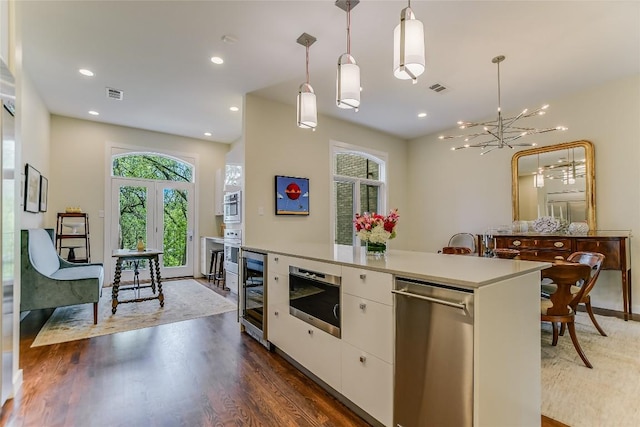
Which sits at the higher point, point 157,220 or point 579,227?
point 157,220

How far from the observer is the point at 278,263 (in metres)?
2.63

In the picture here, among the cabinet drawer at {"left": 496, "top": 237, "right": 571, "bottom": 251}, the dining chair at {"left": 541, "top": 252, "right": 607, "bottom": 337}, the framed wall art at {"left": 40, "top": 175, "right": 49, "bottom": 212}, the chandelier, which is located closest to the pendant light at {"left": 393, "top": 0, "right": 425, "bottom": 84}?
the chandelier

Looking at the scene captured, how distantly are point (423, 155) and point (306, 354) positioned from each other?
5.13 meters

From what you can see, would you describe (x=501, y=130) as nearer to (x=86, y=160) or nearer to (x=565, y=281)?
(x=565, y=281)

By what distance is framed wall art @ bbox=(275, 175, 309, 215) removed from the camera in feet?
14.9

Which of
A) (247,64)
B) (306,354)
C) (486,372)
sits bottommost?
(306,354)

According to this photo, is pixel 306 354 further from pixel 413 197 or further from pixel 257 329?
pixel 413 197

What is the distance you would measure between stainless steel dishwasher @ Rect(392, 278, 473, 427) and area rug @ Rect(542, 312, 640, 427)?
1.04 meters

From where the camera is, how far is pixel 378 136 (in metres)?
6.03

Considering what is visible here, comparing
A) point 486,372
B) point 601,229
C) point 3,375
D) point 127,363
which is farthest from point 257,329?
point 601,229

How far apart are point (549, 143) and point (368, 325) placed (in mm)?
4591

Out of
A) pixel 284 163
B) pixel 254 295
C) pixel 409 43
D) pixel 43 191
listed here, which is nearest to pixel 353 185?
pixel 284 163

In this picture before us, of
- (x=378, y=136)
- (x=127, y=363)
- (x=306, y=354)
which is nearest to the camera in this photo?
(x=306, y=354)

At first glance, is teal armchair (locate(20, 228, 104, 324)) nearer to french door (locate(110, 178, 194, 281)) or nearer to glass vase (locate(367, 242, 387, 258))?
french door (locate(110, 178, 194, 281))
